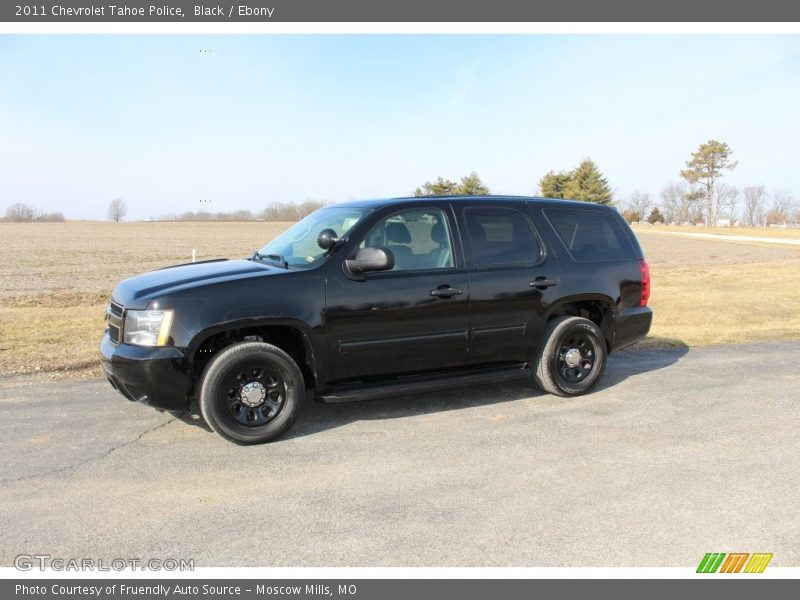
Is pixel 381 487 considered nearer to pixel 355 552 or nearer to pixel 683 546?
pixel 355 552

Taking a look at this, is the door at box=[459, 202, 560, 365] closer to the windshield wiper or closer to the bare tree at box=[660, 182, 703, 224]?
the windshield wiper

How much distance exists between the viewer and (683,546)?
3326mm

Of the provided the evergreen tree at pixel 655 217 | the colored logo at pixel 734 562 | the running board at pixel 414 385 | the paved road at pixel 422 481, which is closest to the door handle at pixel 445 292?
the running board at pixel 414 385

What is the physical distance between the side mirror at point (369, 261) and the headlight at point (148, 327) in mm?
1428

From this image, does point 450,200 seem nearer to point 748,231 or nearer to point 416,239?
point 416,239

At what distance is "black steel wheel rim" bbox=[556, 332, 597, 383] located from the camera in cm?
619

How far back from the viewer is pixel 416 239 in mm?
5582

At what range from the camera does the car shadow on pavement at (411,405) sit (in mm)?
5383

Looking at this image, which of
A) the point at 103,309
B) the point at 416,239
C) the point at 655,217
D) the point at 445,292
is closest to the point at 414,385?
the point at 445,292

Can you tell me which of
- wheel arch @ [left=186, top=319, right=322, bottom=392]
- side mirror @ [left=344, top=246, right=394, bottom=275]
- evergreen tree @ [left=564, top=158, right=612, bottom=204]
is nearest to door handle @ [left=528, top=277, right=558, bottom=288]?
side mirror @ [left=344, top=246, right=394, bottom=275]

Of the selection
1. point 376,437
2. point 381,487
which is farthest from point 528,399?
point 381,487

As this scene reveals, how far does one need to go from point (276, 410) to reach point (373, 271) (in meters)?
1.34

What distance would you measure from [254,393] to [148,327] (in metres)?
0.92

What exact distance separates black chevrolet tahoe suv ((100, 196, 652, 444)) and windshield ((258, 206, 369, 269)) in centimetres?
2
